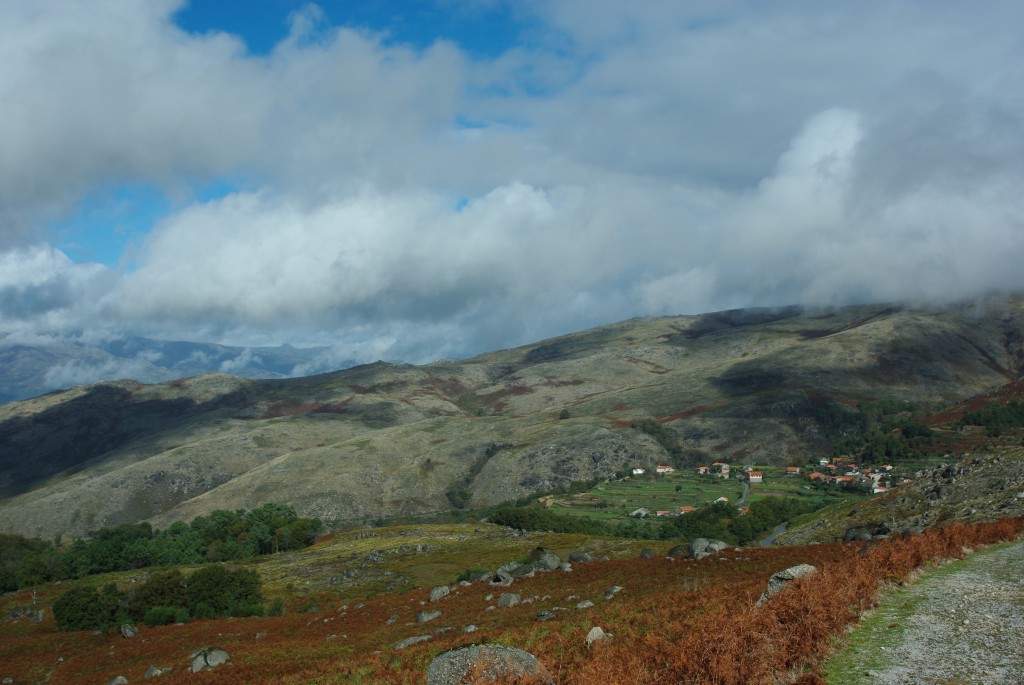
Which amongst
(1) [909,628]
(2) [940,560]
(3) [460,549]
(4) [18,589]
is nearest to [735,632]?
(1) [909,628]

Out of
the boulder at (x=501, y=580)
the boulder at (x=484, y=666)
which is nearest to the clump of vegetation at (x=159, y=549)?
the boulder at (x=501, y=580)

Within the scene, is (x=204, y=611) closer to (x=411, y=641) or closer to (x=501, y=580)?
(x=501, y=580)

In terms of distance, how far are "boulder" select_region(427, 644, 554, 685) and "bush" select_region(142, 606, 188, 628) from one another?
6834 cm

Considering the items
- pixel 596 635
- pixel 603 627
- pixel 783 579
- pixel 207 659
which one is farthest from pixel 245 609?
pixel 783 579

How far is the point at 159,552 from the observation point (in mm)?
151625

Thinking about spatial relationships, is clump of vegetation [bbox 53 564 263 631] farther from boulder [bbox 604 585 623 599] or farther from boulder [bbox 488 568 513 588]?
boulder [bbox 604 585 623 599]

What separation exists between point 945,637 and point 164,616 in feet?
266

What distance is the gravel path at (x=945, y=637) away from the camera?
52.0ft

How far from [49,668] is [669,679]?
66.7m

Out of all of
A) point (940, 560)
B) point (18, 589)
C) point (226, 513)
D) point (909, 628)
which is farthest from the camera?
point (226, 513)

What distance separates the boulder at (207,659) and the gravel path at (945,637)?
40.3 meters

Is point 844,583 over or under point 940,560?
over

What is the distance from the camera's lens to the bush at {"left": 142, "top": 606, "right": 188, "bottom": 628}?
7425cm

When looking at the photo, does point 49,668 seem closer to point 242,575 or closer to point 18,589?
point 242,575
